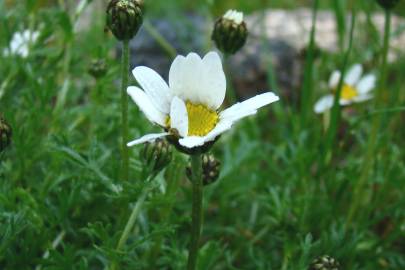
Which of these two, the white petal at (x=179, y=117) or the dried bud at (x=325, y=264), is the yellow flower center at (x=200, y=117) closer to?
the white petal at (x=179, y=117)

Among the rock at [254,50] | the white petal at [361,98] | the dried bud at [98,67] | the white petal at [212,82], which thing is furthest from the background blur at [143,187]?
the rock at [254,50]

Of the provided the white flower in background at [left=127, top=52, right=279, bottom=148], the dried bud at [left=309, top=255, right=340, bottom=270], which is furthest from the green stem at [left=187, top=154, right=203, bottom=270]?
the dried bud at [left=309, top=255, right=340, bottom=270]

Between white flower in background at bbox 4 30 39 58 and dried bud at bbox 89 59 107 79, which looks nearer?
dried bud at bbox 89 59 107 79

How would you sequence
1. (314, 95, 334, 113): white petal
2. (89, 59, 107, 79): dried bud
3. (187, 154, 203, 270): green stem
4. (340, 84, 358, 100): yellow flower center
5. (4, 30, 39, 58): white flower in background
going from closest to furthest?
(187, 154, 203, 270): green stem → (89, 59, 107, 79): dried bud → (4, 30, 39, 58): white flower in background → (314, 95, 334, 113): white petal → (340, 84, 358, 100): yellow flower center

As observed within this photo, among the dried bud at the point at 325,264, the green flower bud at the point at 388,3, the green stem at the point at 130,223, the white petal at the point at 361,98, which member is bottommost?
the dried bud at the point at 325,264

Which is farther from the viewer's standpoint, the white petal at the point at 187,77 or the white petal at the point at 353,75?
the white petal at the point at 353,75

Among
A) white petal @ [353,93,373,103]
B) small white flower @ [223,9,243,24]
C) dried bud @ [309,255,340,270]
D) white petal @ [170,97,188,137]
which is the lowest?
dried bud @ [309,255,340,270]

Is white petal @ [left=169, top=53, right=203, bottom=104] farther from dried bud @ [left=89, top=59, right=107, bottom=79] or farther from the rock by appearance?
the rock
